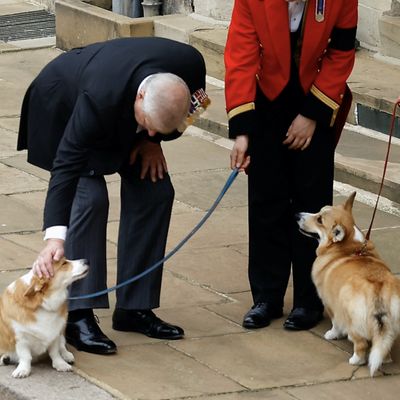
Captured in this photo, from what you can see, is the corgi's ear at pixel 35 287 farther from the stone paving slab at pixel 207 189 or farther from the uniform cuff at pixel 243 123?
the stone paving slab at pixel 207 189

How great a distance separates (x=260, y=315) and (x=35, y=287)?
1369mm

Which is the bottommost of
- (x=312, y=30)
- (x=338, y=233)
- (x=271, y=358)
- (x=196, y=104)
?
(x=271, y=358)

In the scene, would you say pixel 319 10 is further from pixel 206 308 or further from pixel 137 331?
pixel 137 331

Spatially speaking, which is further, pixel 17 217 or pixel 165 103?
pixel 17 217

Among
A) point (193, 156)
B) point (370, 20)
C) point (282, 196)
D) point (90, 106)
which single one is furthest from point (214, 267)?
point (370, 20)

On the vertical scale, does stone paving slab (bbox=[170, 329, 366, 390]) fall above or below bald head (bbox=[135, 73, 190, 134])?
below

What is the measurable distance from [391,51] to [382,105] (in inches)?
40.5

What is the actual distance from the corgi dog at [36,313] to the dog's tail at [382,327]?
1377 millimetres

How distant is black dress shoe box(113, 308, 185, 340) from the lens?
6246 mm

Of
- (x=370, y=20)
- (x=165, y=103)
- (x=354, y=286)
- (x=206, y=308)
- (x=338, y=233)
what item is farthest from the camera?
(x=370, y=20)

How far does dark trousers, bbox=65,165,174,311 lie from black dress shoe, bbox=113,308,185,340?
2.3 inches

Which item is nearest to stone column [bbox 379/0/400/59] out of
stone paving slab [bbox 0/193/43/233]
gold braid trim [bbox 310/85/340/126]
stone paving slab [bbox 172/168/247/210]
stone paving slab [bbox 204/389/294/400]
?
stone paving slab [bbox 172/168/247/210]

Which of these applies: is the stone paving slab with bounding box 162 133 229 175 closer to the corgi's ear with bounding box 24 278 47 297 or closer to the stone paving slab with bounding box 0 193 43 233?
the stone paving slab with bounding box 0 193 43 233

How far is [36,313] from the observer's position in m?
5.67
